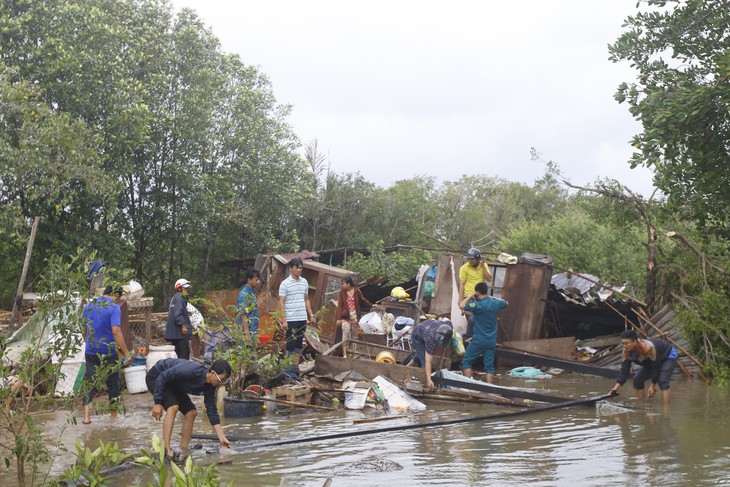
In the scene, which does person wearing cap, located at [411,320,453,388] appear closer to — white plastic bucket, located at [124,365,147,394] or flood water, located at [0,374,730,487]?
flood water, located at [0,374,730,487]

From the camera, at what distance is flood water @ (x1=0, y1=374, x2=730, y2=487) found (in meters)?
7.60

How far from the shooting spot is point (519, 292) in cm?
1769

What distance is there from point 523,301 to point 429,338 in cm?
552

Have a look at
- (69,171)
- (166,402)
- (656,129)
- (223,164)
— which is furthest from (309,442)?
(223,164)

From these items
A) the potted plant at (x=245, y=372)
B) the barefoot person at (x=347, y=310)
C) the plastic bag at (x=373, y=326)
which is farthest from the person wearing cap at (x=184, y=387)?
the plastic bag at (x=373, y=326)

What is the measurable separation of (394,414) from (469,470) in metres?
3.43

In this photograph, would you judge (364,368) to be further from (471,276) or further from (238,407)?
(471,276)

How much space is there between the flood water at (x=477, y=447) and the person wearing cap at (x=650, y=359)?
34cm

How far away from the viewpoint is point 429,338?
12719 millimetres

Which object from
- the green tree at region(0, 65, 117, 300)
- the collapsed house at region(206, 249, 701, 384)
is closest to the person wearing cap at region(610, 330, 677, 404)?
the collapsed house at region(206, 249, 701, 384)

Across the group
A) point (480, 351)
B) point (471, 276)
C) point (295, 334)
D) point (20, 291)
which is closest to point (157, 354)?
point (295, 334)

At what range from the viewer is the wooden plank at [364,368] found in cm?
1296

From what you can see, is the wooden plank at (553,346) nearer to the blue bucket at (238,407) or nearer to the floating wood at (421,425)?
the floating wood at (421,425)

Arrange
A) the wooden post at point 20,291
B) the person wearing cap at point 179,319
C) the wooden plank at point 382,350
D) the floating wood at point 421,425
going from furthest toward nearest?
the wooden plank at point 382,350, the wooden post at point 20,291, the person wearing cap at point 179,319, the floating wood at point 421,425
